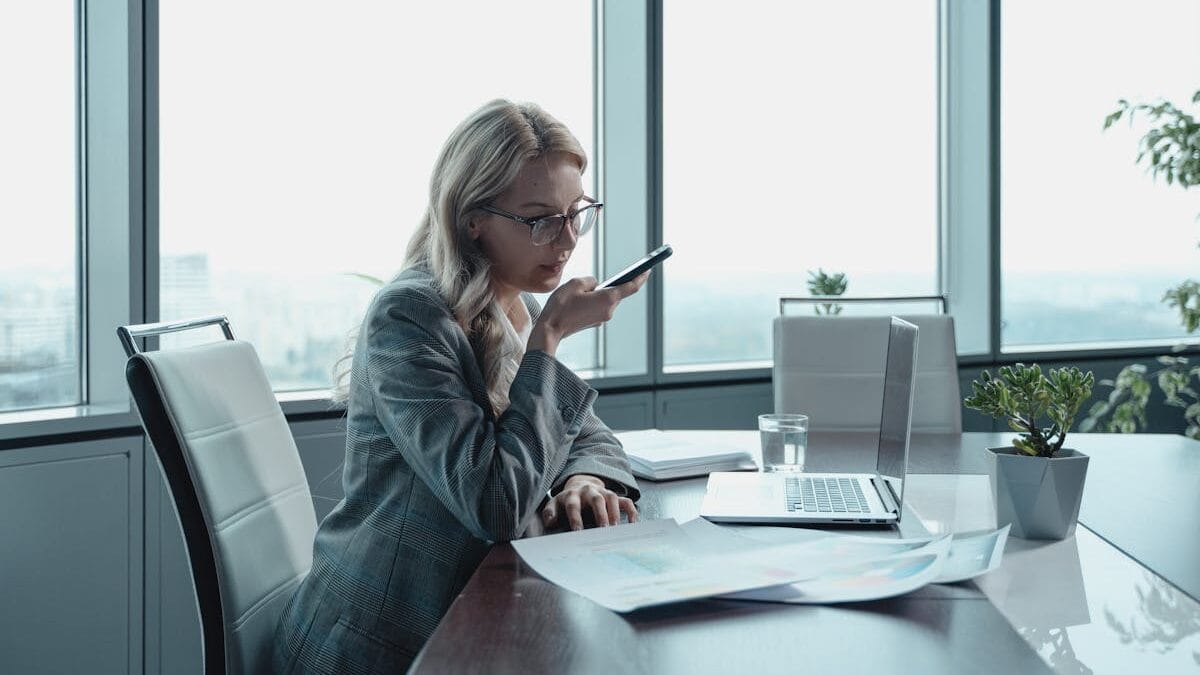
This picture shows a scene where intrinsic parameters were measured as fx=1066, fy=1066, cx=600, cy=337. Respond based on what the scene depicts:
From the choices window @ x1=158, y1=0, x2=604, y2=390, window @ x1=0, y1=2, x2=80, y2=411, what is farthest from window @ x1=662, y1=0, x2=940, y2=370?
window @ x1=0, y1=2, x2=80, y2=411

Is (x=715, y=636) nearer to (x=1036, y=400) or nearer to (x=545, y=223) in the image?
(x=1036, y=400)

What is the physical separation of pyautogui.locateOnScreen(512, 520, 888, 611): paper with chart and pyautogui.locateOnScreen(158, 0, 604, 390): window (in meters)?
1.77

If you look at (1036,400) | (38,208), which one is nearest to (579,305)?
(1036,400)

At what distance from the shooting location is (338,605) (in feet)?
4.47

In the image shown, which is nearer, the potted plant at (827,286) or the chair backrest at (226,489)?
the chair backrest at (226,489)

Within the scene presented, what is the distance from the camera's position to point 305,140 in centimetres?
299

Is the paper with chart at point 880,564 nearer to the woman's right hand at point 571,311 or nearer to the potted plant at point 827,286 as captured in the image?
the woman's right hand at point 571,311

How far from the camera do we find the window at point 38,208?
252 centimetres

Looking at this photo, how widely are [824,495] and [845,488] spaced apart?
6 cm

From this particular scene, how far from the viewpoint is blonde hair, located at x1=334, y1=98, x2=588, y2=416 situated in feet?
4.99

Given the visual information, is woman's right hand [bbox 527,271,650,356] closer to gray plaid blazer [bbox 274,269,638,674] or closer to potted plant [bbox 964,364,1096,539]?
gray plaid blazer [bbox 274,269,638,674]

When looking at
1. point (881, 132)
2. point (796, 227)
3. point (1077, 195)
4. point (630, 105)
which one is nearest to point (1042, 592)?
point (630, 105)

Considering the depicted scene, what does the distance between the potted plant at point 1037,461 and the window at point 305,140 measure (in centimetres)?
193

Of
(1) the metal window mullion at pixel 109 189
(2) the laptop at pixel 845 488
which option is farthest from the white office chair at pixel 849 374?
(1) the metal window mullion at pixel 109 189
